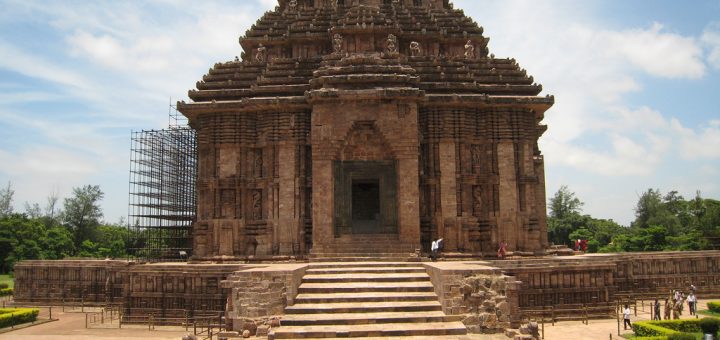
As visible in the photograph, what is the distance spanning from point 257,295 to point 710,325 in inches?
490

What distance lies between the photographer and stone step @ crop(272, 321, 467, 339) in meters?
13.4

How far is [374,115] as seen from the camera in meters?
21.8

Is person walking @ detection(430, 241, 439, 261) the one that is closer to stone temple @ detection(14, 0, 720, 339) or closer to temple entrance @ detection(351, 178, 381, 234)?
stone temple @ detection(14, 0, 720, 339)

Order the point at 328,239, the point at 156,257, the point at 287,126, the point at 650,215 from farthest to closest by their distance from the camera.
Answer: the point at 650,215, the point at 156,257, the point at 287,126, the point at 328,239

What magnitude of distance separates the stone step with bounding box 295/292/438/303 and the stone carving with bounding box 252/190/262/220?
7.88m

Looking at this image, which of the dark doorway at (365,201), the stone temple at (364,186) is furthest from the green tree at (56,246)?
the dark doorway at (365,201)

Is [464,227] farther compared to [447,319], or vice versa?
[464,227]

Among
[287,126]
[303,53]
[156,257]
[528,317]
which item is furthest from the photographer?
[156,257]

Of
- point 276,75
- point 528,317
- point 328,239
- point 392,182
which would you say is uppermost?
point 276,75

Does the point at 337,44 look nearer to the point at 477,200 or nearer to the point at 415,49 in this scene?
the point at 415,49

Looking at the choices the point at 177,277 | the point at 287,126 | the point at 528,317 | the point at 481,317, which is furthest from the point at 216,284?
the point at 528,317

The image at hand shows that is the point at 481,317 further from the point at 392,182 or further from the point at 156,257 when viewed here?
the point at 156,257

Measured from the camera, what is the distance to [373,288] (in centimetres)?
1594

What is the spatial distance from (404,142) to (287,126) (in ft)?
15.5
